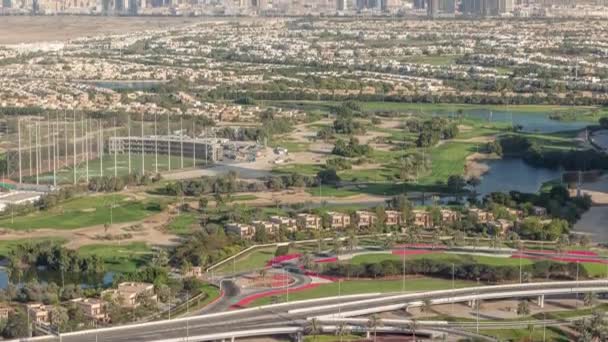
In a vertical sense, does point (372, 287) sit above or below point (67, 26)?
below

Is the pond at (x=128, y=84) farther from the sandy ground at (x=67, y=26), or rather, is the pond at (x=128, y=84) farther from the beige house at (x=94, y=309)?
the beige house at (x=94, y=309)

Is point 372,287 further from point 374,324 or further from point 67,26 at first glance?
point 67,26

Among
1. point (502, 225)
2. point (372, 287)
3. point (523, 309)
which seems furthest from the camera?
point (502, 225)

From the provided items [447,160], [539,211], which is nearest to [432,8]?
[447,160]

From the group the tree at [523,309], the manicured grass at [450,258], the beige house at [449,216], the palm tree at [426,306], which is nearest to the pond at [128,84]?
the beige house at [449,216]

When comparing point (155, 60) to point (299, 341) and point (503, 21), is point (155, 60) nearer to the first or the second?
point (503, 21)

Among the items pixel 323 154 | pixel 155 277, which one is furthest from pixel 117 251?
pixel 323 154

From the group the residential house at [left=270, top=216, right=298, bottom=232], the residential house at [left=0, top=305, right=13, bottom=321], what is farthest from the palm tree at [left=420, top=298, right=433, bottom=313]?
the residential house at [left=0, top=305, right=13, bottom=321]
